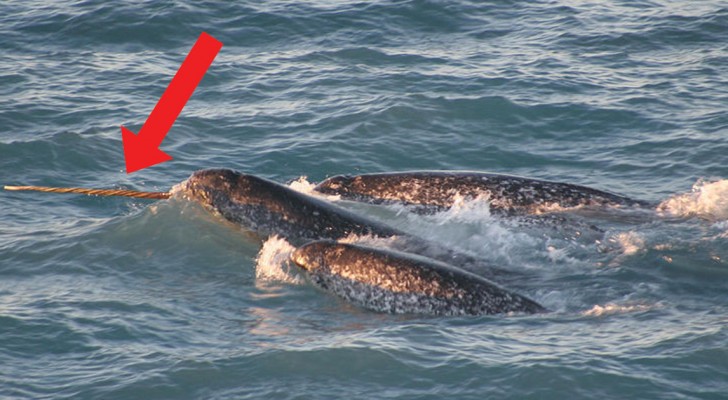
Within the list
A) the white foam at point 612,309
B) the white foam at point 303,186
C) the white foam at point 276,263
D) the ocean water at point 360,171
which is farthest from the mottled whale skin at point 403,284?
the white foam at point 303,186

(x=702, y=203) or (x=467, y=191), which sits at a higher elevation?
(x=467, y=191)

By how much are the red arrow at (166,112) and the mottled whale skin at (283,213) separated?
11.9ft

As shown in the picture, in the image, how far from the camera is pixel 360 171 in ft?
58.0

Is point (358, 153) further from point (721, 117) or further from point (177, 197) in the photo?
point (721, 117)

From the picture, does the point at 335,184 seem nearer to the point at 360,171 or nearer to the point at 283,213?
the point at 360,171

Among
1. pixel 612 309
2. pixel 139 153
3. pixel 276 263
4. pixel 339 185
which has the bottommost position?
pixel 612 309

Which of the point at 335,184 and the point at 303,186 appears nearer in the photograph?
the point at 335,184

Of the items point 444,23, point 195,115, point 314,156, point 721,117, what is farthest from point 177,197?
point 444,23

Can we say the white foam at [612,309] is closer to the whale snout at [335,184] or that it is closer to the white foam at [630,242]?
the white foam at [630,242]

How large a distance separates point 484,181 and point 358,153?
3269 millimetres

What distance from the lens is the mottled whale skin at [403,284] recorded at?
1203 cm

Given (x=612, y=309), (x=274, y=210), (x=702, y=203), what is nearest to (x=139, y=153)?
(x=274, y=210)

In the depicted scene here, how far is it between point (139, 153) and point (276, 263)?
19.7ft

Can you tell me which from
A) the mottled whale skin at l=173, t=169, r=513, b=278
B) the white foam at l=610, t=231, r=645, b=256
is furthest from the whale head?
the white foam at l=610, t=231, r=645, b=256
